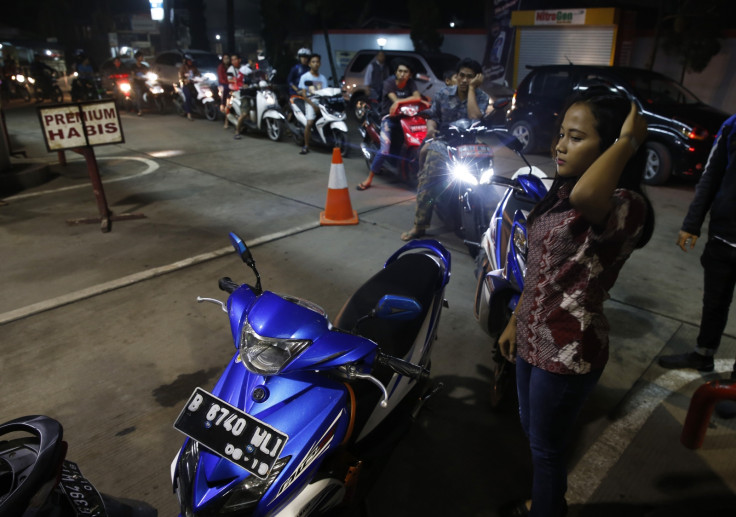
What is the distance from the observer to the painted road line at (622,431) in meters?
2.53

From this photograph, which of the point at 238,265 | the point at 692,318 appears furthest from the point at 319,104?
the point at 692,318

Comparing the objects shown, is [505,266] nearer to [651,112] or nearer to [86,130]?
[86,130]

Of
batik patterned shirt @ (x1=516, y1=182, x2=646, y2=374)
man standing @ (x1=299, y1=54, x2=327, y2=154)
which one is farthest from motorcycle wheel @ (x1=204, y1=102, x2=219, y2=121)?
batik patterned shirt @ (x1=516, y1=182, x2=646, y2=374)

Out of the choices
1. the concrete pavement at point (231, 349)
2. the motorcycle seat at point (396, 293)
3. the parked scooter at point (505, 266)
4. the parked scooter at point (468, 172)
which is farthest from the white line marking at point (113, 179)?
the parked scooter at point (505, 266)

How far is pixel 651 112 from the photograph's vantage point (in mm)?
7773

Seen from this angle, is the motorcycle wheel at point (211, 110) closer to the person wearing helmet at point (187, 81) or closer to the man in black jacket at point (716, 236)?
the person wearing helmet at point (187, 81)

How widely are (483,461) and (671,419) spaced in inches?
46.6

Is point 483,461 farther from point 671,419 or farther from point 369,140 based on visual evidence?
point 369,140

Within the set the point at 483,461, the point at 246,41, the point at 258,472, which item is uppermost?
the point at 246,41

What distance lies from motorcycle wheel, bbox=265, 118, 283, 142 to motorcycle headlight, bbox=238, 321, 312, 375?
31.0 ft

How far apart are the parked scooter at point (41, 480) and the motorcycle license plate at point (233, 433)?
1.20 ft

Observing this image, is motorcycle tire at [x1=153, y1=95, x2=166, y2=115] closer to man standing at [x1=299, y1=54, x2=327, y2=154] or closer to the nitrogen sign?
man standing at [x1=299, y1=54, x2=327, y2=154]

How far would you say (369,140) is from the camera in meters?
8.23

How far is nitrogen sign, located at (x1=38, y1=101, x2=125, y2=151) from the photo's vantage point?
5.47m
